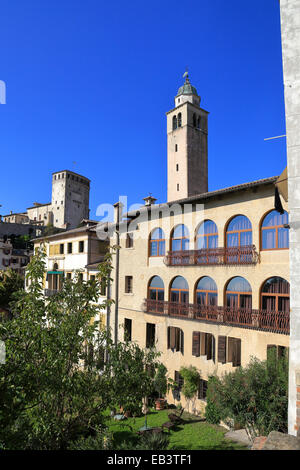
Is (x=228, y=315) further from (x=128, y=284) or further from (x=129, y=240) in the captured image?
(x=129, y=240)

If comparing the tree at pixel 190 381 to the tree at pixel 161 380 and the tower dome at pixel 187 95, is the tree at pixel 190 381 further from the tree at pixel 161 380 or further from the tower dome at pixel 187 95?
the tower dome at pixel 187 95

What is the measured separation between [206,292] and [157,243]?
5460 millimetres

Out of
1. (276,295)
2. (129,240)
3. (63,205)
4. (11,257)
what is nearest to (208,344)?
(276,295)

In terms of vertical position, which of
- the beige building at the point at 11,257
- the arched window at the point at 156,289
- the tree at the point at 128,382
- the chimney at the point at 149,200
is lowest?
the tree at the point at 128,382

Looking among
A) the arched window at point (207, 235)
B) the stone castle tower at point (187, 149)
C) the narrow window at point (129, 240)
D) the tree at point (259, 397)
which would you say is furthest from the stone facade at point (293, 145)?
the stone castle tower at point (187, 149)

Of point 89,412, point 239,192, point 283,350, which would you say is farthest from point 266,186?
point 89,412

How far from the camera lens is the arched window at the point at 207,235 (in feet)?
58.8

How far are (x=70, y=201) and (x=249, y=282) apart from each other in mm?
91595

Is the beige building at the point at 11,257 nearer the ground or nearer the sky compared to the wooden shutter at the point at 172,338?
nearer the sky

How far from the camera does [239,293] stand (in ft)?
53.3

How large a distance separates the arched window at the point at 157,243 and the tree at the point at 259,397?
10.2m
